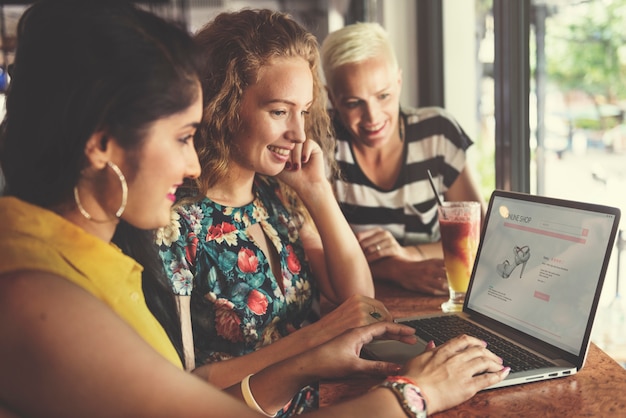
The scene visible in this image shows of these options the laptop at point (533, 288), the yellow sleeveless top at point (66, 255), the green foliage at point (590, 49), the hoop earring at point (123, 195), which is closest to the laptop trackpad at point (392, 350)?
the laptop at point (533, 288)

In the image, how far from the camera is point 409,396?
0.96 meters

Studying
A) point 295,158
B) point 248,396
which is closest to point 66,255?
point 248,396

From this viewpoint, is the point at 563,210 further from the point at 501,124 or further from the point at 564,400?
the point at 501,124

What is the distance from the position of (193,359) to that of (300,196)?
54 centimetres

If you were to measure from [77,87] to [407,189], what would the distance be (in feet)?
4.95

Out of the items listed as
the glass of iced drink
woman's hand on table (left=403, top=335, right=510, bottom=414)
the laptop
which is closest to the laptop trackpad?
the laptop

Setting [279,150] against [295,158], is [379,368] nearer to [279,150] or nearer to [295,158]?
[279,150]

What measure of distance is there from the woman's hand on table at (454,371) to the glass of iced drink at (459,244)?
45cm

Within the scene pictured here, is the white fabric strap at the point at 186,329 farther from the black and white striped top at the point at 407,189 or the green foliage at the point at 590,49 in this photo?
the green foliage at the point at 590,49

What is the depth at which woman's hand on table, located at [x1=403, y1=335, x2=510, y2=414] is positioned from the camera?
0.99 m

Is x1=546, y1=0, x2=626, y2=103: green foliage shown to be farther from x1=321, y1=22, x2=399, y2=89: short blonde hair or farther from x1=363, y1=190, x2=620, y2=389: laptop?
x1=363, y1=190, x2=620, y2=389: laptop

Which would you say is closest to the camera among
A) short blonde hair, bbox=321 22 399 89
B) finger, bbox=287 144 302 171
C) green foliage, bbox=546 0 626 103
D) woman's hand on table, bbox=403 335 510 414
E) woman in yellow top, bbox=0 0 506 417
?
woman in yellow top, bbox=0 0 506 417

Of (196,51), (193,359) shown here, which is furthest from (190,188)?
(196,51)

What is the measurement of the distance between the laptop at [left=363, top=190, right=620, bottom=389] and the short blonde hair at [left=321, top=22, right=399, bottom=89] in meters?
0.82
